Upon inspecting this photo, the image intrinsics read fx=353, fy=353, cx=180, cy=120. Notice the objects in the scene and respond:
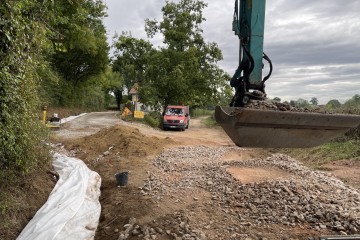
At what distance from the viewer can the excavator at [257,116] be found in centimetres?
385

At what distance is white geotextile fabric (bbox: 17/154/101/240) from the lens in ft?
17.4

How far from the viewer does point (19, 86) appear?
602 centimetres

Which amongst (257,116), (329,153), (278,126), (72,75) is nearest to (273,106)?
(278,126)

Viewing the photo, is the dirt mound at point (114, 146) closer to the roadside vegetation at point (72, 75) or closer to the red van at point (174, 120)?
the roadside vegetation at point (72, 75)

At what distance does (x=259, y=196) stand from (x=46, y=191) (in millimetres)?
4156

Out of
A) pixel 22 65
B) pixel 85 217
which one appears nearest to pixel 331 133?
pixel 85 217

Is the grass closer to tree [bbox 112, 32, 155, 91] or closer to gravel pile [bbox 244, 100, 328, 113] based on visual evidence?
gravel pile [bbox 244, 100, 328, 113]

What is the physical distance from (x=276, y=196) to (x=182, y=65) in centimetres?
2175

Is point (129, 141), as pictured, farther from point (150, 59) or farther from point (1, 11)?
point (150, 59)

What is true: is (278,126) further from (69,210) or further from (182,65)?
(182,65)

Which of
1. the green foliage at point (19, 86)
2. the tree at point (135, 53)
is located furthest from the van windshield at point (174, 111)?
the green foliage at point (19, 86)

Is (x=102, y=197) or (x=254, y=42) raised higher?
(x=254, y=42)

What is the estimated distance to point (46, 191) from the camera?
6969 millimetres

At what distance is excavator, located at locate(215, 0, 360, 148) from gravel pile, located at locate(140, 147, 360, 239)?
206 cm
